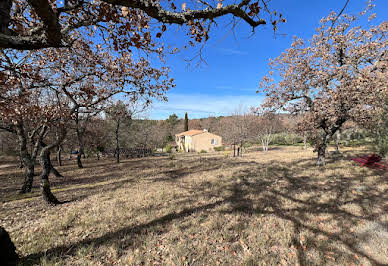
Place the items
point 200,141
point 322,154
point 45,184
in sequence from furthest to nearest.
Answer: point 200,141
point 322,154
point 45,184

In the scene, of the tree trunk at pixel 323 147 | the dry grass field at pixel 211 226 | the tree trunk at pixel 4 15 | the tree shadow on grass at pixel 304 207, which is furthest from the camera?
the tree trunk at pixel 323 147

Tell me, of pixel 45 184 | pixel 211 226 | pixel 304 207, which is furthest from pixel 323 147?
pixel 45 184

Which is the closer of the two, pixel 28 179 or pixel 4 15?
pixel 4 15

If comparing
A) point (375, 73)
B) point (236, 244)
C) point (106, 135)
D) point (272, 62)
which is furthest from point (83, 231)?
point (106, 135)

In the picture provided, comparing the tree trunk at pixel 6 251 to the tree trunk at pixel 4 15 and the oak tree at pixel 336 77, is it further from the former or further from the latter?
the oak tree at pixel 336 77

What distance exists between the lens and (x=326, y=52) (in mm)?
9469

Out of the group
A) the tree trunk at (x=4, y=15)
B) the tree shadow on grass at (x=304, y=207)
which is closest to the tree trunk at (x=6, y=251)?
the tree shadow on grass at (x=304, y=207)

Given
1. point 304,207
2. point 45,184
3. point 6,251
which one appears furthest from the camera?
point 45,184

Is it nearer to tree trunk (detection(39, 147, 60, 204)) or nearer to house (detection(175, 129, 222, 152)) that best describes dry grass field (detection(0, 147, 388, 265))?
tree trunk (detection(39, 147, 60, 204))

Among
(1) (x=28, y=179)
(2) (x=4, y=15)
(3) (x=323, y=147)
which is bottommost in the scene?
(1) (x=28, y=179)

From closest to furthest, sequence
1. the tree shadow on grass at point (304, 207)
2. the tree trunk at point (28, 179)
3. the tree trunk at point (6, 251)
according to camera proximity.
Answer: the tree trunk at point (6, 251) < the tree shadow on grass at point (304, 207) < the tree trunk at point (28, 179)

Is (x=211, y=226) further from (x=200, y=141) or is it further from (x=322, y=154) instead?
(x=200, y=141)

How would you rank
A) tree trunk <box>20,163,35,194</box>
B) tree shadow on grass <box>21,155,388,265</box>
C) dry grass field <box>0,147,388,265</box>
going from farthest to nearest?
tree trunk <box>20,163,35,194</box> < tree shadow on grass <box>21,155,388,265</box> < dry grass field <box>0,147,388,265</box>

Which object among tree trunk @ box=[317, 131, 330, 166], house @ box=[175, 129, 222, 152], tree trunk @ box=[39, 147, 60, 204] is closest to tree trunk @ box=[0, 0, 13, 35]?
tree trunk @ box=[39, 147, 60, 204]
